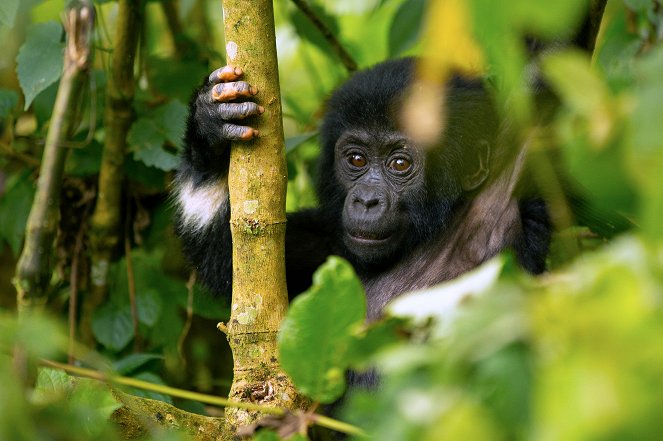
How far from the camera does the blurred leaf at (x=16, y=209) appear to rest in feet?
14.8

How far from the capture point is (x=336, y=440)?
363 cm

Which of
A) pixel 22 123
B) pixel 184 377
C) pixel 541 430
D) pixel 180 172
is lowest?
pixel 184 377

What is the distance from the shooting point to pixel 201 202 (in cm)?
398

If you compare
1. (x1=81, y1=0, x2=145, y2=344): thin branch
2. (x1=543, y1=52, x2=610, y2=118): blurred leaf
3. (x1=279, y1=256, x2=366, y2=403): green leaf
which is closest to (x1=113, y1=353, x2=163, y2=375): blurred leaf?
(x1=81, y1=0, x2=145, y2=344): thin branch

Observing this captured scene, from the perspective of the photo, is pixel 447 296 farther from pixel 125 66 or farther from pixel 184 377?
pixel 184 377

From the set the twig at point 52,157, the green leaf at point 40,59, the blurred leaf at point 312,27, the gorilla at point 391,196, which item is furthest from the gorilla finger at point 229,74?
the blurred leaf at point 312,27

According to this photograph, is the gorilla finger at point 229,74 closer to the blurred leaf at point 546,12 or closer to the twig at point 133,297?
the twig at point 133,297

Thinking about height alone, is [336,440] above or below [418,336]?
below

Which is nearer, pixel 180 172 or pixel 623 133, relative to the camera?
pixel 623 133

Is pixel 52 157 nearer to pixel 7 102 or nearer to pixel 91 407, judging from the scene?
pixel 91 407

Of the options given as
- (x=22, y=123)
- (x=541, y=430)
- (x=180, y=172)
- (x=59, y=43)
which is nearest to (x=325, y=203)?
(x=180, y=172)

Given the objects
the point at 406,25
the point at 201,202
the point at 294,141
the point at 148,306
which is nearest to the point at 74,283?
the point at 148,306

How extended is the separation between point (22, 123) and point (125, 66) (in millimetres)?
1771

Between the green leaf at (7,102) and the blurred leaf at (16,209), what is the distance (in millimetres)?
435
